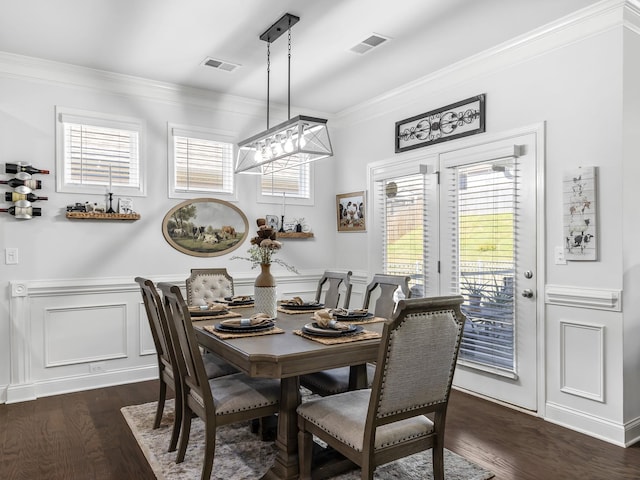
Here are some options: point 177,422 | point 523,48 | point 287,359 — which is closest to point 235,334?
point 287,359

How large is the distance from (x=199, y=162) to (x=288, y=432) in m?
3.14

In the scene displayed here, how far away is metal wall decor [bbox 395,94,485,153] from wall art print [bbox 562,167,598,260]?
0.92 metres

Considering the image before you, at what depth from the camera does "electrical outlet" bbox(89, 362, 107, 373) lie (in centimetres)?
409

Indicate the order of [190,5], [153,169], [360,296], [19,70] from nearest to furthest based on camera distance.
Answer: [190,5], [19,70], [153,169], [360,296]

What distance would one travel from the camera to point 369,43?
3.54m

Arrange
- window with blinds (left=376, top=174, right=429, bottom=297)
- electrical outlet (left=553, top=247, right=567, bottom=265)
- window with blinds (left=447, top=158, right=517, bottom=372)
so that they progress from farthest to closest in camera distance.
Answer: window with blinds (left=376, top=174, right=429, bottom=297)
window with blinds (left=447, top=158, right=517, bottom=372)
electrical outlet (left=553, top=247, right=567, bottom=265)

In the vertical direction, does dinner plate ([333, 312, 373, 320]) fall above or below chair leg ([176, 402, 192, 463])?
above

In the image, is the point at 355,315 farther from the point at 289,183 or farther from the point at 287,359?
the point at 289,183

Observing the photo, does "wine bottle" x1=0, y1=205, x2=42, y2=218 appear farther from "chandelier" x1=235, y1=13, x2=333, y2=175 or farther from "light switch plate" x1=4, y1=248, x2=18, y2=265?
"chandelier" x1=235, y1=13, x2=333, y2=175

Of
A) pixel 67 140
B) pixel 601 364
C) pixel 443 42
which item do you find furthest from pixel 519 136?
pixel 67 140

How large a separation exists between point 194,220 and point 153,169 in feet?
2.07

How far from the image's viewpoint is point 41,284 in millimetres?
3871

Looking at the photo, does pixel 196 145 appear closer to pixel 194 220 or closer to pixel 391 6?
pixel 194 220

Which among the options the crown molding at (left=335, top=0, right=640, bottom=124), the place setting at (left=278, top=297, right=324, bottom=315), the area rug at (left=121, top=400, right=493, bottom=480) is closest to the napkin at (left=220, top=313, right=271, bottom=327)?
the place setting at (left=278, top=297, right=324, bottom=315)
